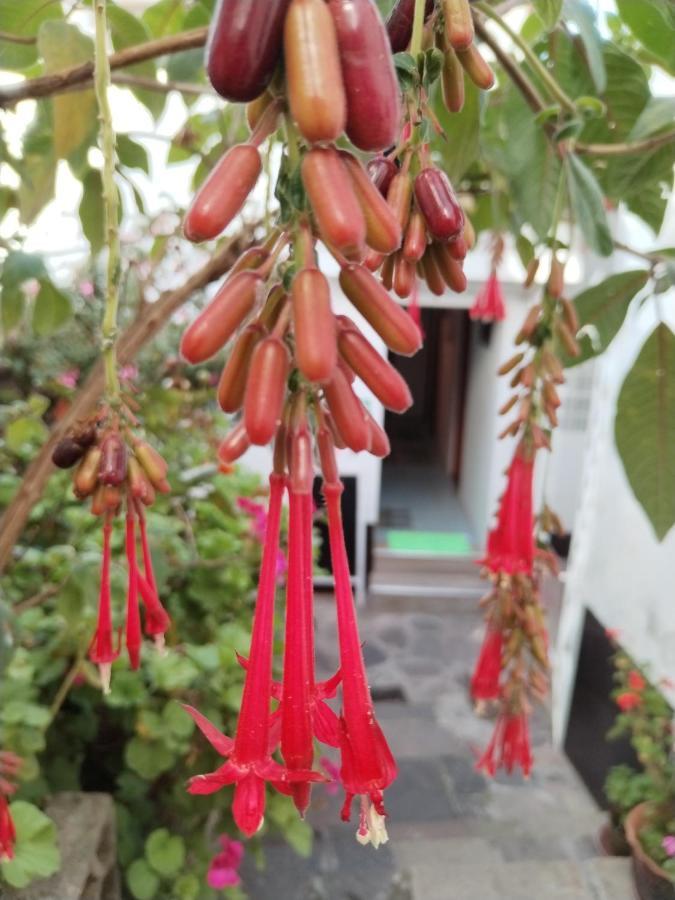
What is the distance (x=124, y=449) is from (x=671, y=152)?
353mm

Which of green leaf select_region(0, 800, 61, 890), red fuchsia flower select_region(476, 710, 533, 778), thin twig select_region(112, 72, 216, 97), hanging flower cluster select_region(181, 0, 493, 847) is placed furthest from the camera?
green leaf select_region(0, 800, 61, 890)

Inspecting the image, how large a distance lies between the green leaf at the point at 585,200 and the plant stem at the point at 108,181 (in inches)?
8.7

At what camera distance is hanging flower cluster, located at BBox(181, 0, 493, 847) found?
0.15 m

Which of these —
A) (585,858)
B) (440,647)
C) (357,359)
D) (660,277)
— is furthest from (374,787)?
(440,647)

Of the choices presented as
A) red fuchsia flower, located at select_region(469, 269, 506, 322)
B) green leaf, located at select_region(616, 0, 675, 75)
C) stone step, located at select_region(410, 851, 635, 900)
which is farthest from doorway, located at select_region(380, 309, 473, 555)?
green leaf, located at select_region(616, 0, 675, 75)

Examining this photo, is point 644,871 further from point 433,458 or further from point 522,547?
point 433,458

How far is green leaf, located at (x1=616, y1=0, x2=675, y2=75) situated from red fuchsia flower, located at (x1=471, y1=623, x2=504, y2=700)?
408 mm

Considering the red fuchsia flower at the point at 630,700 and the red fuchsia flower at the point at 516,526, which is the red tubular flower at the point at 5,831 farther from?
the red fuchsia flower at the point at 630,700

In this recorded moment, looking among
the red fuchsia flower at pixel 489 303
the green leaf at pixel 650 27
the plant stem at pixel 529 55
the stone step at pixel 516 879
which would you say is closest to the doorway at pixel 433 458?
the stone step at pixel 516 879

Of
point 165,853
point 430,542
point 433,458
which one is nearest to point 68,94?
point 165,853

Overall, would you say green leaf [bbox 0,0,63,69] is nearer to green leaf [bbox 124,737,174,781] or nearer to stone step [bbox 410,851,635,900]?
green leaf [bbox 124,737,174,781]

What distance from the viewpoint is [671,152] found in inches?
17.0

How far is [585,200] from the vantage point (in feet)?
1.24

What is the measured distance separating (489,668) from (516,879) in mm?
1028
